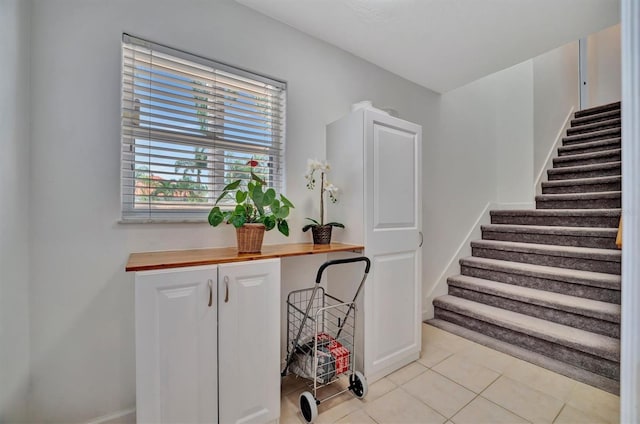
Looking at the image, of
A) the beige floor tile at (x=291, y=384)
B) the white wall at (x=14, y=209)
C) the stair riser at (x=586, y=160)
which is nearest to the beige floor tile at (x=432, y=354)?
the beige floor tile at (x=291, y=384)

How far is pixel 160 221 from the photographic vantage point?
158 centimetres

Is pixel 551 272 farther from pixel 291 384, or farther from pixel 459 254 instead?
pixel 291 384

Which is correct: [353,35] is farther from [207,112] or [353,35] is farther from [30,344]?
[30,344]

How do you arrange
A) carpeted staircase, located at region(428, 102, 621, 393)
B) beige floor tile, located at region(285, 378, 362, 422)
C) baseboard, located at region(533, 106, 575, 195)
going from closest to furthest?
beige floor tile, located at region(285, 378, 362, 422), carpeted staircase, located at region(428, 102, 621, 393), baseboard, located at region(533, 106, 575, 195)

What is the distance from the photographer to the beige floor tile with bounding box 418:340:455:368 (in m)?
2.19

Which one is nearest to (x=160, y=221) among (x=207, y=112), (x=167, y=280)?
(x=167, y=280)

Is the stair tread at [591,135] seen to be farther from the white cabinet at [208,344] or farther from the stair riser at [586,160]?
the white cabinet at [208,344]

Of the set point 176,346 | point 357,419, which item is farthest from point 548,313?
point 176,346

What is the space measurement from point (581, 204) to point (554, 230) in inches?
26.6

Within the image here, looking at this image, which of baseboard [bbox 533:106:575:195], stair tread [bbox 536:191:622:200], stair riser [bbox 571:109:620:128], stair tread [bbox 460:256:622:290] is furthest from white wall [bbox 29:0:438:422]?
stair riser [bbox 571:109:620:128]

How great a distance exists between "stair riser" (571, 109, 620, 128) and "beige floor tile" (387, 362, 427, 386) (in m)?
4.97

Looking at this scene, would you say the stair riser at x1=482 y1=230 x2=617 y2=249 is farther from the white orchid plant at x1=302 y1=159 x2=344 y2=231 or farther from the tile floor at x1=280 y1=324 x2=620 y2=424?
the white orchid plant at x1=302 y1=159 x2=344 y2=231

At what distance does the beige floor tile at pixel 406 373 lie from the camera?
197 cm

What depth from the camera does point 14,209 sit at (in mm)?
1189
